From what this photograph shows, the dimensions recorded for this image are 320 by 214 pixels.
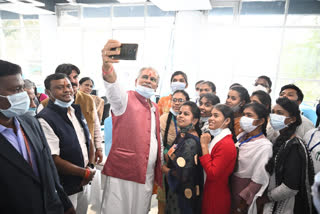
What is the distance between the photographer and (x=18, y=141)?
1.15 metres

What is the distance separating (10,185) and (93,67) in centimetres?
742

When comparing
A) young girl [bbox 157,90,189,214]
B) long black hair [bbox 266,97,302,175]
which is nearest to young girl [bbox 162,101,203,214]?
young girl [bbox 157,90,189,214]

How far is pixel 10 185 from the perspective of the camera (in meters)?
1.03

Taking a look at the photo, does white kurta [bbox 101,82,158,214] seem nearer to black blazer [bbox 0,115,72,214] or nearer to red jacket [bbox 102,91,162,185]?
red jacket [bbox 102,91,162,185]

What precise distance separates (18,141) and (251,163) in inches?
63.6

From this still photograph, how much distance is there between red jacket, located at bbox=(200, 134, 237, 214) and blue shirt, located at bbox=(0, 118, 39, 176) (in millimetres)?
1146

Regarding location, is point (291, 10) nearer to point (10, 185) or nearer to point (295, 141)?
point (295, 141)

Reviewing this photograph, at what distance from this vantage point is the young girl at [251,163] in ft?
5.27

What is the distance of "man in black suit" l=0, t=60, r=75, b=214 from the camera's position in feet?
3.38

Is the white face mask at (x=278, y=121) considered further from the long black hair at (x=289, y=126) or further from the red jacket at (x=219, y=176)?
the red jacket at (x=219, y=176)

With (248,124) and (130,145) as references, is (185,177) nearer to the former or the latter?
(130,145)

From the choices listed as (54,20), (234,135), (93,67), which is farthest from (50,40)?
(234,135)

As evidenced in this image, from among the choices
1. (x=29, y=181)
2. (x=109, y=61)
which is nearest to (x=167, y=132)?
(x=109, y=61)

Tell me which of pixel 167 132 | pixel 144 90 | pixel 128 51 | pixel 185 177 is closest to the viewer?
pixel 128 51
